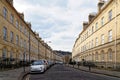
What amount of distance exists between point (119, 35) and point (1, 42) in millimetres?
17138

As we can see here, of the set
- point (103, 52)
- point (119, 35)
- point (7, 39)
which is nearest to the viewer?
point (119, 35)

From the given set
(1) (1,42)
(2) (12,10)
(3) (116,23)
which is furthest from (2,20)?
(3) (116,23)

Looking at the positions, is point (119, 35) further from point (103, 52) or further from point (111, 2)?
point (103, 52)

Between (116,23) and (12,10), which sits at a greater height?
(12,10)

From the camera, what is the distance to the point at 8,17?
4122cm

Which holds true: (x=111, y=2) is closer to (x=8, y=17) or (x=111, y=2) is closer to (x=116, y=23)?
(x=116, y=23)

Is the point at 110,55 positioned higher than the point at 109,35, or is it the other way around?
the point at 109,35

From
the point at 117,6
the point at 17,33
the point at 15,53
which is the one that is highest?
the point at 117,6

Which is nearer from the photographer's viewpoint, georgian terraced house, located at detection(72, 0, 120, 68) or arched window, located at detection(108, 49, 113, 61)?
georgian terraced house, located at detection(72, 0, 120, 68)

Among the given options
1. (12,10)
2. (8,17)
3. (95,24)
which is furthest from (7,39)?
(95,24)

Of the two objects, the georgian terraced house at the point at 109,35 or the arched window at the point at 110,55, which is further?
the arched window at the point at 110,55

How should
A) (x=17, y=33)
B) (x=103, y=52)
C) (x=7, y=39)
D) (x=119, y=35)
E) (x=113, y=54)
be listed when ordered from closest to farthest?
(x=119, y=35) < (x=113, y=54) < (x=7, y=39) < (x=103, y=52) < (x=17, y=33)

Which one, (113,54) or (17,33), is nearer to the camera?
(113,54)

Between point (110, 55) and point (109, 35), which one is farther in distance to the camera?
point (109, 35)
